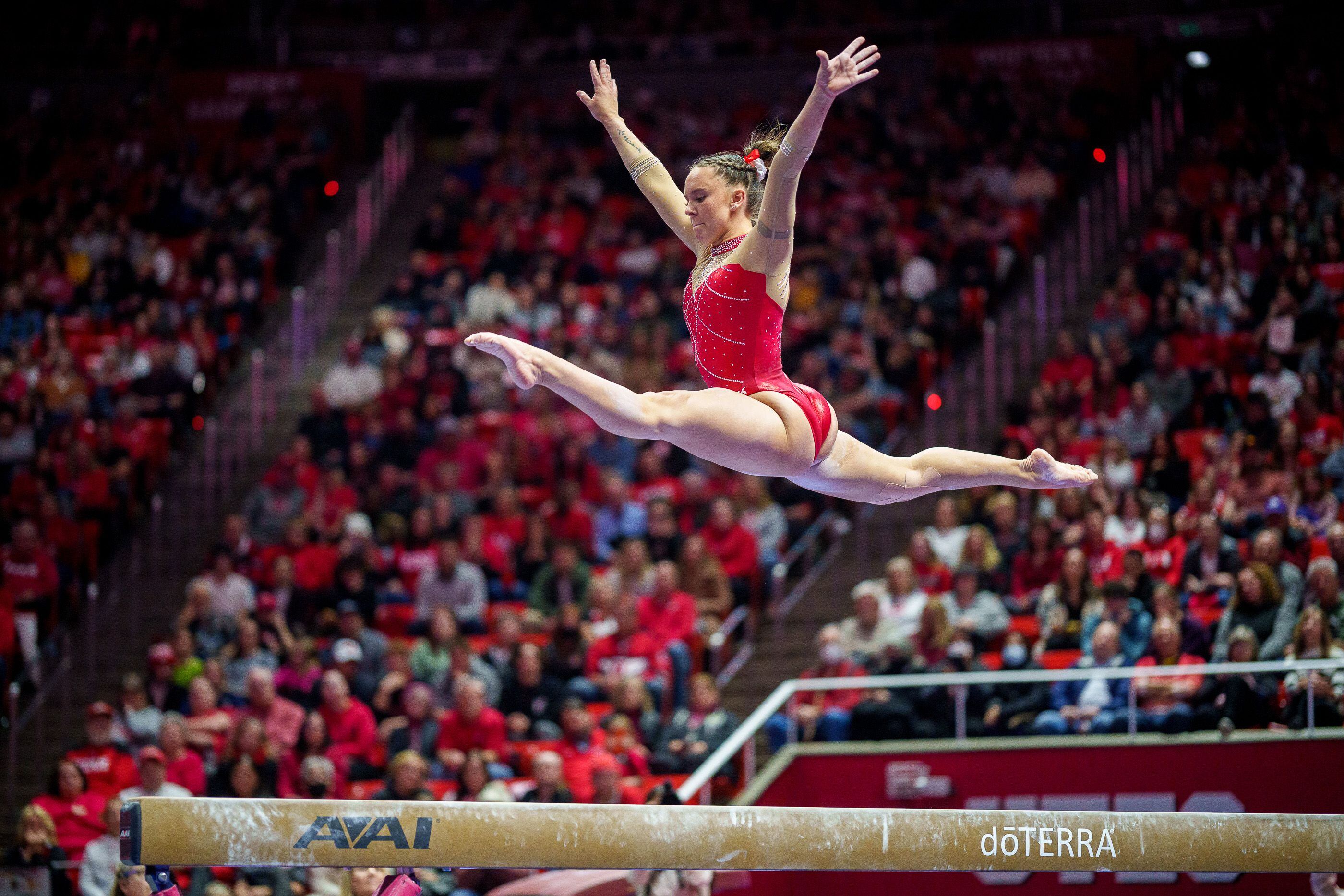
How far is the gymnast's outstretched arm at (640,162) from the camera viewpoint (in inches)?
236

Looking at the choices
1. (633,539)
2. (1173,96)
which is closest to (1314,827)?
(633,539)

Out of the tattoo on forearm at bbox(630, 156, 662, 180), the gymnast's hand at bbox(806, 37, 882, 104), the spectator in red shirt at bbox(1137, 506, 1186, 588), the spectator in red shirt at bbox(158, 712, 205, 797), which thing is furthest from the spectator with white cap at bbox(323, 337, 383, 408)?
the gymnast's hand at bbox(806, 37, 882, 104)

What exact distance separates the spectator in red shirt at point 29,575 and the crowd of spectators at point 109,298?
1 centimetres

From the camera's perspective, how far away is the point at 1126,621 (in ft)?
31.9

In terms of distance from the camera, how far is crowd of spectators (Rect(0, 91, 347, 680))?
529 inches

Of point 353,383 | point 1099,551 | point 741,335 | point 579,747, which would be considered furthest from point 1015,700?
point 353,383

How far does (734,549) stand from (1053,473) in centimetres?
639

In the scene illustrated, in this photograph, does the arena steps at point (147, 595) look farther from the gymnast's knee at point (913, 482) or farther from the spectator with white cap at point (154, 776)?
the gymnast's knee at point (913, 482)

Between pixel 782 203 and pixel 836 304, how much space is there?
9.49 meters

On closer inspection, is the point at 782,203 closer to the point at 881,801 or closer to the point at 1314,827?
the point at 1314,827

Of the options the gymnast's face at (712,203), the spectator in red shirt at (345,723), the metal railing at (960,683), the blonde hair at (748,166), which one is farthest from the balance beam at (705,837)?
the spectator in red shirt at (345,723)

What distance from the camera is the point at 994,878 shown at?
376 inches

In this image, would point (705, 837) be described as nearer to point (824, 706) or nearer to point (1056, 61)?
point (824, 706)

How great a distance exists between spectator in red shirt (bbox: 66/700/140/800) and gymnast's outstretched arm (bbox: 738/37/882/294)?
7.18m
